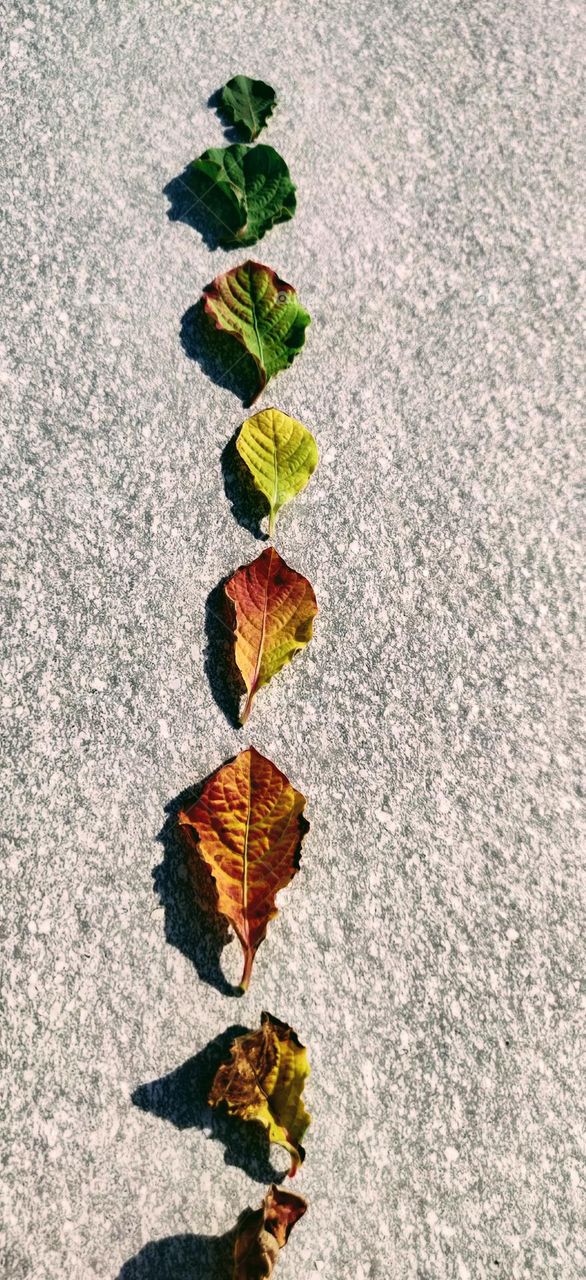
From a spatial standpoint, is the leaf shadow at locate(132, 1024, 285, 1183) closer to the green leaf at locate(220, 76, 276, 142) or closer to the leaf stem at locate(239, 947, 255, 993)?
the leaf stem at locate(239, 947, 255, 993)

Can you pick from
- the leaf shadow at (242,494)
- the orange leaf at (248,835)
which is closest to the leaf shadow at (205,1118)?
the orange leaf at (248,835)

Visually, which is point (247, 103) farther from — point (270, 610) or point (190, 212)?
point (270, 610)

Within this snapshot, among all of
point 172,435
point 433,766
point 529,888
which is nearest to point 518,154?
point 172,435

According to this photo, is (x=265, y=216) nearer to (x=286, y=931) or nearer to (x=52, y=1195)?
(x=286, y=931)

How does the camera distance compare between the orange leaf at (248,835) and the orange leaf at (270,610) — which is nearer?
the orange leaf at (248,835)

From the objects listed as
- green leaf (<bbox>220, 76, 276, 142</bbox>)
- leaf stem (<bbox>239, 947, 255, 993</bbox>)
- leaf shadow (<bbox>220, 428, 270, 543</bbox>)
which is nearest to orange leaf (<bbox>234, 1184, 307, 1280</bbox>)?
leaf stem (<bbox>239, 947, 255, 993</bbox>)

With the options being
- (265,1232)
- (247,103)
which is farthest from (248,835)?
(247,103)

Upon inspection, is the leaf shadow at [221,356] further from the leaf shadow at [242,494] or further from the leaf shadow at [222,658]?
the leaf shadow at [222,658]

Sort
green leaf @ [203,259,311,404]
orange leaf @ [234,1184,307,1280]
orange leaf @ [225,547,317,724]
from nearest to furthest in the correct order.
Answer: orange leaf @ [234,1184,307,1280] < orange leaf @ [225,547,317,724] < green leaf @ [203,259,311,404]
